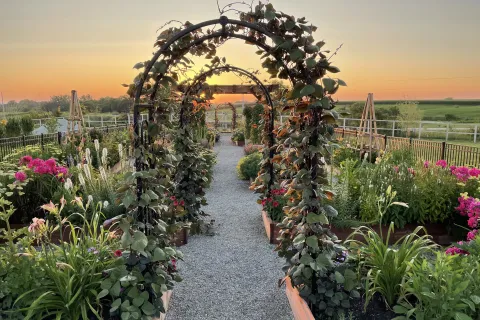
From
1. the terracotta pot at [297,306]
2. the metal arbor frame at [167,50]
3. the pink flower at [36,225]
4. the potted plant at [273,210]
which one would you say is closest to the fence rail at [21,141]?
the potted plant at [273,210]

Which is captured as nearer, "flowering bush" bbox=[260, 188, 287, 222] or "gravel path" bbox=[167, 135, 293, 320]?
"gravel path" bbox=[167, 135, 293, 320]

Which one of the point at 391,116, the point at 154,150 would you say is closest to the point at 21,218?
the point at 154,150

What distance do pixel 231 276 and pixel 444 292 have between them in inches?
76.8

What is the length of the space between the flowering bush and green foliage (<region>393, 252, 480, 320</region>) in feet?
7.18

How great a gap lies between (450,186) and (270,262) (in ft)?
7.79

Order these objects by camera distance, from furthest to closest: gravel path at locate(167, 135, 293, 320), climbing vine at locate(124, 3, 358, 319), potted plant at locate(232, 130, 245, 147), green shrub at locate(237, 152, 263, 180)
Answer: potted plant at locate(232, 130, 245, 147) < green shrub at locate(237, 152, 263, 180) < gravel path at locate(167, 135, 293, 320) < climbing vine at locate(124, 3, 358, 319)

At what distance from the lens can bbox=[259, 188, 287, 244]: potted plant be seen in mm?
4082

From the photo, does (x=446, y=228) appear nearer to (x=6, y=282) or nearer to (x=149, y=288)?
(x=149, y=288)

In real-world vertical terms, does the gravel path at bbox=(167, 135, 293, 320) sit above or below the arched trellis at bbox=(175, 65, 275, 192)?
below

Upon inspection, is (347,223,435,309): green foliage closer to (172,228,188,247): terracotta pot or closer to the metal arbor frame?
the metal arbor frame

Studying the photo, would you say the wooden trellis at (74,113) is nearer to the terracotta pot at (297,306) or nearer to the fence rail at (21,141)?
the fence rail at (21,141)

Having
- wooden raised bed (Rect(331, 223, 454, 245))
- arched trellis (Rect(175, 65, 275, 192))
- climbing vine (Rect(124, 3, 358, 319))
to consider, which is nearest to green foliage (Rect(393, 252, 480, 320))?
climbing vine (Rect(124, 3, 358, 319))

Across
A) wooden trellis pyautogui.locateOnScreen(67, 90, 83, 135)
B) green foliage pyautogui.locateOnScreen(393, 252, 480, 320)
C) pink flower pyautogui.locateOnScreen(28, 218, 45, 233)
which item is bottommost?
green foliage pyautogui.locateOnScreen(393, 252, 480, 320)

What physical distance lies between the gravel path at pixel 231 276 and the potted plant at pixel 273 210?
141 millimetres
